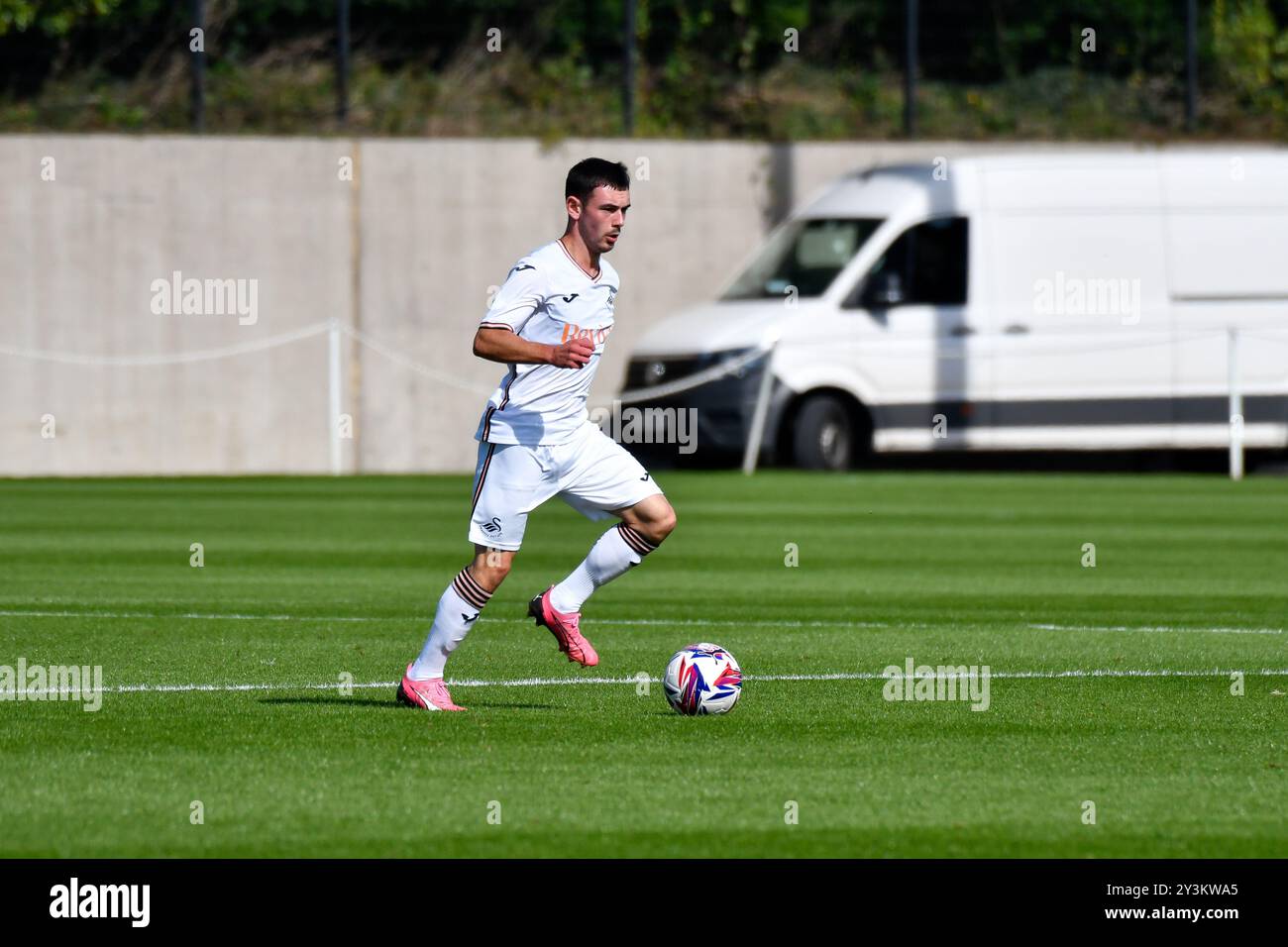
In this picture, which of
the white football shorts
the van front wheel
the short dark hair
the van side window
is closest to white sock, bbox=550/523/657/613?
the white football shorts

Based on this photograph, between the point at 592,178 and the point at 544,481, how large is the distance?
1127mm

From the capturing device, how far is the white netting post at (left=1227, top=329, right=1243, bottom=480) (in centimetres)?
2431

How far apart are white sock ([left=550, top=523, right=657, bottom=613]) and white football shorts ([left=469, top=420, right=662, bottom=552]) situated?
0.13 m

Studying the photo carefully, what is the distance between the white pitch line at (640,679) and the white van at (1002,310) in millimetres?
13683

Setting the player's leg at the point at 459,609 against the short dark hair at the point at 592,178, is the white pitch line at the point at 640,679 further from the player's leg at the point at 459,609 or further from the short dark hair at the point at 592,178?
the short dark hair at the point at 592,178

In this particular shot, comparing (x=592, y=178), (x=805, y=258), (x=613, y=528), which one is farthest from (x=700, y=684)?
(x=805, y=258)

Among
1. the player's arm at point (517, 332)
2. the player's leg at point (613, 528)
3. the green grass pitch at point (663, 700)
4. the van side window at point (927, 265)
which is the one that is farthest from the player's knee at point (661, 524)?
the van side window at point (927, 265)

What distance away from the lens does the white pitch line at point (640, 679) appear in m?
9.04

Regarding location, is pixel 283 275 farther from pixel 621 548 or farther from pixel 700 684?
pixel 700 684

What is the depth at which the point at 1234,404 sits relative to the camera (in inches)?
961

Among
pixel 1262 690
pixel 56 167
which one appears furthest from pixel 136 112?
pixel 1262 690

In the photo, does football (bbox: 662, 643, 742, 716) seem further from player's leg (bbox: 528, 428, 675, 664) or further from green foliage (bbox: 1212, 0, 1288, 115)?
green foliage (bbox: 1212, 0, 1288, 115)
